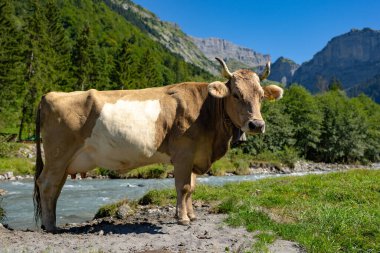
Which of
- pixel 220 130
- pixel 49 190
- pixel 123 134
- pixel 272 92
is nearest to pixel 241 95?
pixel 220 130

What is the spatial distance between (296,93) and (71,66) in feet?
168

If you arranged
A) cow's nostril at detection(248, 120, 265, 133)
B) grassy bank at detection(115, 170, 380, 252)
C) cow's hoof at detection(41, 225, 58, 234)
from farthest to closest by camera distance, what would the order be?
1. cow's hoof at detection(41, 225, 58, 234)
2. cow's nostril at detection(248, 120, 265, 133)
3. grassy bank at detection(115, 170, 380, 252)

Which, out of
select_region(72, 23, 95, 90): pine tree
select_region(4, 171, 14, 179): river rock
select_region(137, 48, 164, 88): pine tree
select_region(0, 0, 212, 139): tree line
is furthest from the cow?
select_region(137, 48, 164, 88): pine tree

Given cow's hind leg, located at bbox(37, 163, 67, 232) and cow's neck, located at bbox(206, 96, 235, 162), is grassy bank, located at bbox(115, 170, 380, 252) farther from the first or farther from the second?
cow's hind leg, located at bbox(37, 163, 67, 232)

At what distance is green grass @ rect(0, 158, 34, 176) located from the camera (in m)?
32.4

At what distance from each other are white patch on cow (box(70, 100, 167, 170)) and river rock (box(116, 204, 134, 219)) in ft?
9.37

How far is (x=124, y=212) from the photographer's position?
1062cm

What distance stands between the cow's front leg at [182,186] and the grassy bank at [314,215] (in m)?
0.94

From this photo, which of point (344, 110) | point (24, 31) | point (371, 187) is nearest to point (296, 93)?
point (344, 110)

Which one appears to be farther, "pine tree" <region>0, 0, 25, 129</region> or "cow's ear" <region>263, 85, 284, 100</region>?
"pine tree" <region>0, 0, 25, 129</region>

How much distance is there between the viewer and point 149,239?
6762mm

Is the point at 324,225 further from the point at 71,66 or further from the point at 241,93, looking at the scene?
the point at 71,66

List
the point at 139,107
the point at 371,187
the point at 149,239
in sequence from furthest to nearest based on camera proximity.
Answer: the point at 371,187
the point at 139,107
the point at 149,239

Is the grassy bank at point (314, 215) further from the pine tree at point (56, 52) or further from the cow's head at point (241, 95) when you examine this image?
the pine tree at point (56, 52)
